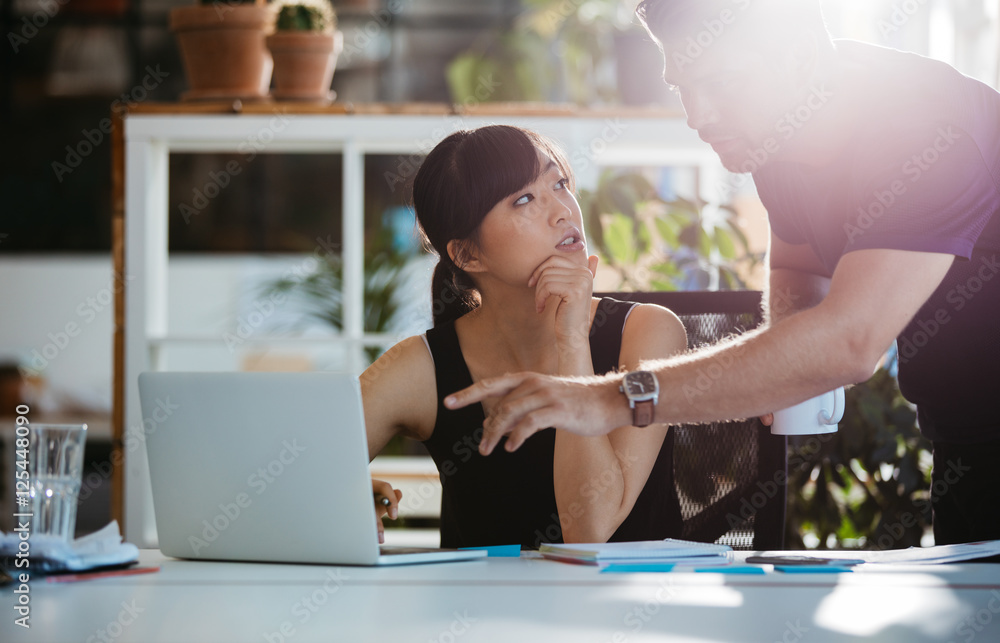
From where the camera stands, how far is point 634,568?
1.26m

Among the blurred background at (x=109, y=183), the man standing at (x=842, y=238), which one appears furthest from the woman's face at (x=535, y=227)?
the blurred background at (x=109, y=183)

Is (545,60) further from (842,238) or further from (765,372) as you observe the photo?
(765,372)

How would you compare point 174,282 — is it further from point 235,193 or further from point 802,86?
point 802,86

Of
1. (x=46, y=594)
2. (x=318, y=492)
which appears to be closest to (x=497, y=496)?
(x=318, y=492)

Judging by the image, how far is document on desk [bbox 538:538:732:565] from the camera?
4.29 feet

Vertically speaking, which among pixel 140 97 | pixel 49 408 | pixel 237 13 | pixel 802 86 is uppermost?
pixel 140 97

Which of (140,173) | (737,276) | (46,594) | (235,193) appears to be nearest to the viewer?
(46,594)

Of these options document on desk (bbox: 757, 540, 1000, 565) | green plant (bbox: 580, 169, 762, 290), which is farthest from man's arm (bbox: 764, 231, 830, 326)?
green plant (bbox: 580, 169, 762, 290)

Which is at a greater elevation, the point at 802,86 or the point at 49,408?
the point at 802,86

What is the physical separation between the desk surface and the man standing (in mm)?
198

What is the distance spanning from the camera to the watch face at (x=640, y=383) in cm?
129

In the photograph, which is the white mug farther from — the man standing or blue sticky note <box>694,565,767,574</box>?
blue sticky note <box>694,565,767,574</box>

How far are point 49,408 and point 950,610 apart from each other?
6.95 meters

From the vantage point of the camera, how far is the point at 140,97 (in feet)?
23.7
